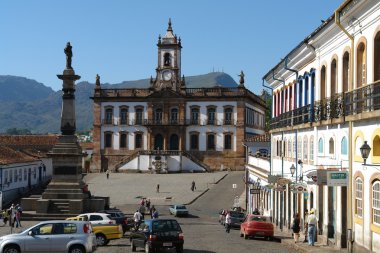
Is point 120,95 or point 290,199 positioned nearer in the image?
point 290,199

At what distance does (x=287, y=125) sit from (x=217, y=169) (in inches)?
2219

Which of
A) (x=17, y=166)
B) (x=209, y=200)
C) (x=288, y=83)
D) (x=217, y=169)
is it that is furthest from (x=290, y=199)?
(x=217, y=169)

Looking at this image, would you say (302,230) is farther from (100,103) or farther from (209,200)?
(100,103)

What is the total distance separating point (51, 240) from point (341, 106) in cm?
1030

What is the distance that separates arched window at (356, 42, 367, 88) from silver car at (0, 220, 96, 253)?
31.6 ft

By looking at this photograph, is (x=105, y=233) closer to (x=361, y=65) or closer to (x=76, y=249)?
(x=76, y=249)

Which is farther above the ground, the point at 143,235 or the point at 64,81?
the point at 64,81

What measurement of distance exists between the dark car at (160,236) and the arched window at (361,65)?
784cm

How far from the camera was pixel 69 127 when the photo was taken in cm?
3812

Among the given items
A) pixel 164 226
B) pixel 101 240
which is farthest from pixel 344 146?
pixel 101 240

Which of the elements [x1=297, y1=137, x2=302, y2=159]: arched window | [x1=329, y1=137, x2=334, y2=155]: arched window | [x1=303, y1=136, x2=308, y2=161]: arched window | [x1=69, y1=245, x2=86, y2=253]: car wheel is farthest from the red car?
[x1=69, y1=245, x2=86, y2=253]: car wheel

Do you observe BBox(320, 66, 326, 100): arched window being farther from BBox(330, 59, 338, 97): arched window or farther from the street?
the street

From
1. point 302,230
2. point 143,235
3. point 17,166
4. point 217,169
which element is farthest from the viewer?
point 217,169

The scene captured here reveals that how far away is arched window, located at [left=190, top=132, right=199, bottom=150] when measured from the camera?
296ft
